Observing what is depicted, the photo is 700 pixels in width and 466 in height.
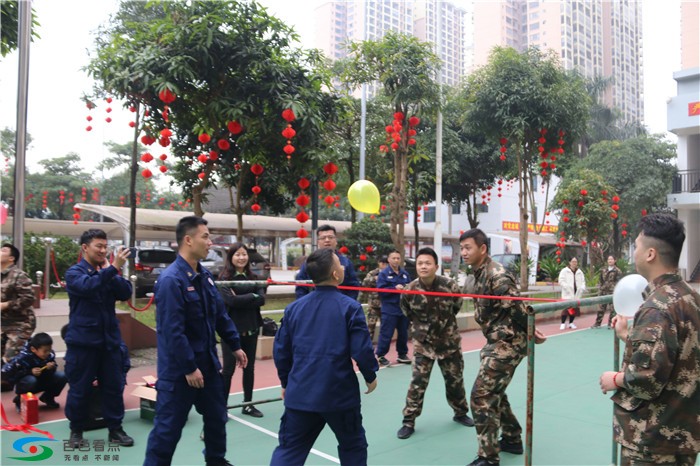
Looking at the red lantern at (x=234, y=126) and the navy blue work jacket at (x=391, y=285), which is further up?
the red lantern at (x=234, y=126)

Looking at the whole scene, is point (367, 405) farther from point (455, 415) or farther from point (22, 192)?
point (22, 192)

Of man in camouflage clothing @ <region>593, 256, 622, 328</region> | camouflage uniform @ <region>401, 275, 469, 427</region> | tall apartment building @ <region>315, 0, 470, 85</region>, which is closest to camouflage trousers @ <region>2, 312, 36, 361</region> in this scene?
camouflage uniform @ <region>401, 275, 469, 427</region>

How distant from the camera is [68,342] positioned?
4.43 meters

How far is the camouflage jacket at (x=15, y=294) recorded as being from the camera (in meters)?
5.57

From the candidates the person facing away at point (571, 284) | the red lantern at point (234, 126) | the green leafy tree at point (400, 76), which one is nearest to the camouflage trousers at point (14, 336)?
the red lantern at point (234, 126)

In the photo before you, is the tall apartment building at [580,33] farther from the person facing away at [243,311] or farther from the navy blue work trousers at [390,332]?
the person facing away at [243,311]

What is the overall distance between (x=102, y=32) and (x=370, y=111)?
8.05m

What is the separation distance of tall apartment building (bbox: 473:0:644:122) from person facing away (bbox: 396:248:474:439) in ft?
171

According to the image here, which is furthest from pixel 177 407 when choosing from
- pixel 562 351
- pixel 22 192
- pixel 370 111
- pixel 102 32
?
pixel 370 111

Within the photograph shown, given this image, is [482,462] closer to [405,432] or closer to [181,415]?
[405,432]

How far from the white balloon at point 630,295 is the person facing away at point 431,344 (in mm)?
2184

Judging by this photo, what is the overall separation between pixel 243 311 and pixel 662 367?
3.72 meters

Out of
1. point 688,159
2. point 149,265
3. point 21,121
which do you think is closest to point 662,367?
point 21,121

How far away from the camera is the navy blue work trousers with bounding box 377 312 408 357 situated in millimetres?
7844
